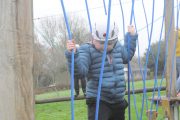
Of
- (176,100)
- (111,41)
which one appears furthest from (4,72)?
(176,100)

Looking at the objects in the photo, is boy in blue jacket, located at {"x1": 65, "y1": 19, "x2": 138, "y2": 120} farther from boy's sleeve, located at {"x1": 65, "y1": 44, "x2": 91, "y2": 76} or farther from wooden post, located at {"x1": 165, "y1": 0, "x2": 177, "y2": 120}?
wooden post, located at {"x1": 165, "y1": 0, "x2": 177, "y2": 120}

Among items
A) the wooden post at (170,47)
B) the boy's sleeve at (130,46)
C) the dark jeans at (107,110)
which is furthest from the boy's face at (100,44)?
the wooden post at (170,47)

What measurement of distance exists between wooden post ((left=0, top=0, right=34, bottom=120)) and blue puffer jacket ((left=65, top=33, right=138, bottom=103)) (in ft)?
4.45

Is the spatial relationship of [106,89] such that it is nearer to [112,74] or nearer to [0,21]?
[112,74]

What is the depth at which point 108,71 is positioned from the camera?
2779mm

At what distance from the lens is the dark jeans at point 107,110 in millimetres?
2826

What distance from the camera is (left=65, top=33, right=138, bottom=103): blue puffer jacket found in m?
2.73

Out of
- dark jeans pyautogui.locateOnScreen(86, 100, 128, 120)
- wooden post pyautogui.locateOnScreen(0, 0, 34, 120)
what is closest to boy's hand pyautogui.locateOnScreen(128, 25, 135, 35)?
dark jeans pyautogui.locateOnScreen(86, 100, 128, 120)

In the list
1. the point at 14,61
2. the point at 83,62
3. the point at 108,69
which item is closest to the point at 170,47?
the point at 108,69

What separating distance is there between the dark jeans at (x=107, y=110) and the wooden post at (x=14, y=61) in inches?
61.0

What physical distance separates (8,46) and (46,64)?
2380 cm

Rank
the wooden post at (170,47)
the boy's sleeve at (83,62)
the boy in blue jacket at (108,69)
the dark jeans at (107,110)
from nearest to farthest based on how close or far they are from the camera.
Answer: the boy's sleeve at (83,62), the boy in blue jacket at (108,69), the dark jeans at (107,110), the wooden post at (170,47)

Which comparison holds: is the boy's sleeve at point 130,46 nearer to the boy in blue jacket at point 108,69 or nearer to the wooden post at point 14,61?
the boy in blue jacket at point 108,69

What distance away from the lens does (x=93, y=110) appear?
9.36 feet
